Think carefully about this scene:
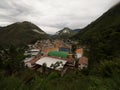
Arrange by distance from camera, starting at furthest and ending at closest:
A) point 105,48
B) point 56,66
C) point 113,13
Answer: point 113,13
point 56,66
point 105,48

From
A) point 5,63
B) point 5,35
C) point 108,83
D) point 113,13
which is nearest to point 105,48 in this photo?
point 5,63

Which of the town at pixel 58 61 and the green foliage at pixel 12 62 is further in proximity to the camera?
the town at pixel 58 61

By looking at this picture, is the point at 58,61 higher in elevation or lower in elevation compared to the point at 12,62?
lower

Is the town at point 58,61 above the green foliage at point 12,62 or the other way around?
the other way around

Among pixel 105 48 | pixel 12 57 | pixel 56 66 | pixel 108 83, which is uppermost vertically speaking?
pixel 108 83

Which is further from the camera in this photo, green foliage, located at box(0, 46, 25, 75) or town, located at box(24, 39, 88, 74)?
town, located at box(24, 39, 88, 74)

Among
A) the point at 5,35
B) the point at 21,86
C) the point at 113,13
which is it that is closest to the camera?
the point at 21,86

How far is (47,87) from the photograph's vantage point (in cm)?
247

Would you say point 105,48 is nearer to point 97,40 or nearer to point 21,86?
point 97,40

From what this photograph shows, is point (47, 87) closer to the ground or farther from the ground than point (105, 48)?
farther from the ground

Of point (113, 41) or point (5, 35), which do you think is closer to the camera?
point (113, 41)

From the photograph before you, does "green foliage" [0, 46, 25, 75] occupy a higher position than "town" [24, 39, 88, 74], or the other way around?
"green foliage" [0, 46, 25, 75]

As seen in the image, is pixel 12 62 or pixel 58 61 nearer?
pixel 12 62

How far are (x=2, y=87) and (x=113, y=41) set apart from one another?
935 inches
